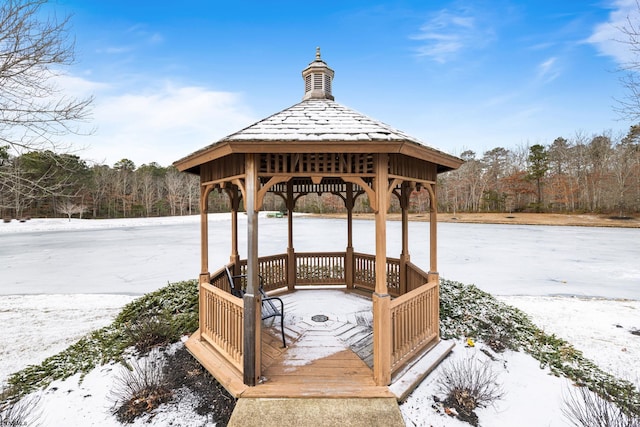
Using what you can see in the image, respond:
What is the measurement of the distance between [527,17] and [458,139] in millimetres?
46848

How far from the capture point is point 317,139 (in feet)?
10.6

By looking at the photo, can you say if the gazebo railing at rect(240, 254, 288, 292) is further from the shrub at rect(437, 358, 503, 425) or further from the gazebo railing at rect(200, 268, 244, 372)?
the shrub at rect(437, 358, 503, 425)

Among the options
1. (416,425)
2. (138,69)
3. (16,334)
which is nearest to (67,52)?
(16,334)

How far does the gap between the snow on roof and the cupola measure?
1051 mm

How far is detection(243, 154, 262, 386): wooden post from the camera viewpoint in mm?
3377

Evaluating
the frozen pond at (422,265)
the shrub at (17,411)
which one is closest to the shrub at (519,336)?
the frozen pond at (422,265)

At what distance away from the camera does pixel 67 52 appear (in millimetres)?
6527

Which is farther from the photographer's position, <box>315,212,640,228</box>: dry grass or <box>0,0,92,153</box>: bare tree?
<box>315,212,640,228</box>: dry grass

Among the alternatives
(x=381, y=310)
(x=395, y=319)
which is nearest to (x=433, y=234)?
(x=395, y=319)

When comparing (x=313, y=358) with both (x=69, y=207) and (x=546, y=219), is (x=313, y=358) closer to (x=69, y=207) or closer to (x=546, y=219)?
(x=546, y=219)

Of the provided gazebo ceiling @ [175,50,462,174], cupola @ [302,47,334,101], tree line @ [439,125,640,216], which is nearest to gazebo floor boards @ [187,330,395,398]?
gazebo ceiling @ [175,50,462,174]

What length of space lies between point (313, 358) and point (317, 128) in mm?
3148

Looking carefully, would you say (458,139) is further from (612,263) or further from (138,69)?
(138,69)

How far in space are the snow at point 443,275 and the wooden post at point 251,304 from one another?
0.71 m
